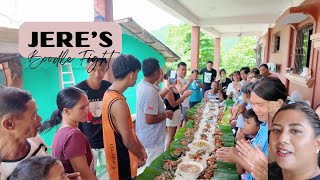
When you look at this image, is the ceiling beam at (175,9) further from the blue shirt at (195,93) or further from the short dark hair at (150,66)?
the short dark hair at (150,66)

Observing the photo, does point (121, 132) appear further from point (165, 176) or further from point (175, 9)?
point (175, 9)

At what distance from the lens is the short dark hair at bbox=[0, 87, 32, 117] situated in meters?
0.80

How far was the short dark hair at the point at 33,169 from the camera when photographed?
0.72 metres

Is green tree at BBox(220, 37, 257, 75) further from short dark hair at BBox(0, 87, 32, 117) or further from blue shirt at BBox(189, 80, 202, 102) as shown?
short dark hair at BBox(0, 87, 32, 117)

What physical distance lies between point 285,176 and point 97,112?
1.38 meters

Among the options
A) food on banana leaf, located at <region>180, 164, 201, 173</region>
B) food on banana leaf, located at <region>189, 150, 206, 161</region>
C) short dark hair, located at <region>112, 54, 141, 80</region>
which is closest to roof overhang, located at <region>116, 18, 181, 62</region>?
short dark hair, located at <region>112, 54, 141, 80</region>

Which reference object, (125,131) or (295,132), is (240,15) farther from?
(295,132)

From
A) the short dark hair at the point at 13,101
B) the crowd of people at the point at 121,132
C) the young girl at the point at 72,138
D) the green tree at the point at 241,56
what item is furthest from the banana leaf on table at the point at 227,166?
the green tree at the point at 241,56

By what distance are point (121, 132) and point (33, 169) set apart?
0.58 metres

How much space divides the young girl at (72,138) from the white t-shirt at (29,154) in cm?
7

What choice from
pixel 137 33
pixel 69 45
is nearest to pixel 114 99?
pixel 69 45

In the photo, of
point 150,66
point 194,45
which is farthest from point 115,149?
point 194,45

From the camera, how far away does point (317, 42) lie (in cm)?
210

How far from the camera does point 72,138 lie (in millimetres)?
1016
